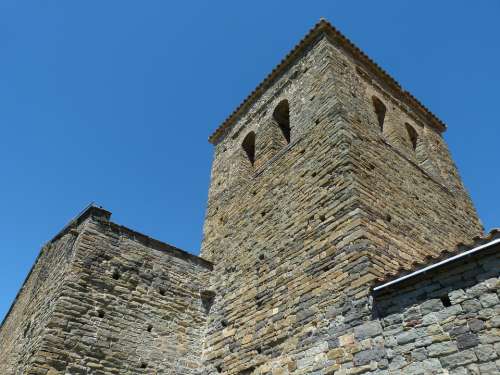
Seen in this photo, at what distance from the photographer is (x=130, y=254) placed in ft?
26.2

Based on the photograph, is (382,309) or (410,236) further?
(410,236)

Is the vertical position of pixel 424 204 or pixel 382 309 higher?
pixel 424 204

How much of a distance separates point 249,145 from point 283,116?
4.08ft

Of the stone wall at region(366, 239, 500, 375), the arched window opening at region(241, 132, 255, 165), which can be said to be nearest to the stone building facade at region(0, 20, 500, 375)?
the stone wall at region(366, 239, 500, 375)

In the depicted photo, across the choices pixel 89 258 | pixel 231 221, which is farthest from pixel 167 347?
pixel 231 221

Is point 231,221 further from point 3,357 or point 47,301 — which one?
point 3,357

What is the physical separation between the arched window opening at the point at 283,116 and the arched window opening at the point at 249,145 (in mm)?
832

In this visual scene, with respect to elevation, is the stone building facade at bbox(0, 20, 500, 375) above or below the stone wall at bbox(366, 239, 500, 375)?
above

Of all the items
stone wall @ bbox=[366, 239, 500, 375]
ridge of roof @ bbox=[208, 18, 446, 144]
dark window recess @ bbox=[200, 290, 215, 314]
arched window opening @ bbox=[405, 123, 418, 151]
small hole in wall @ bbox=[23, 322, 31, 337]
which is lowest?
stone wall @ bbox=[366, 239, 500, 375]

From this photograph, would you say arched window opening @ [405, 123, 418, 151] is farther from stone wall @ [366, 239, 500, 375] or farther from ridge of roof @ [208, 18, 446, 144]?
stone wall @ [366, 239, 500, 375]

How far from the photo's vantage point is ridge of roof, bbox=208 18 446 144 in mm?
9836

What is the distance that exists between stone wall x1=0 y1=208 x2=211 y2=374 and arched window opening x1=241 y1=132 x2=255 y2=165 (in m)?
3.26

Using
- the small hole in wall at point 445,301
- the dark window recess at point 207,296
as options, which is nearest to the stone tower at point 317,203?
the dark window recess at point 207,296

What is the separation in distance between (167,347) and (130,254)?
5.93 feet
